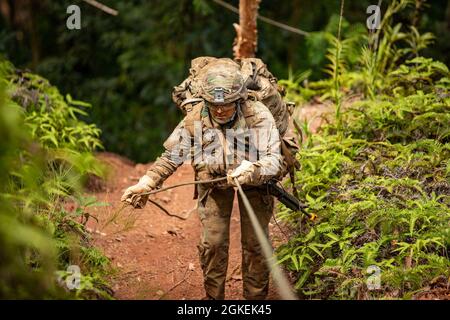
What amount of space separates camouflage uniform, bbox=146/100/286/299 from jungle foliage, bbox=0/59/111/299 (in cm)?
91

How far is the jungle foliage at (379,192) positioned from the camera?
5.22 metres

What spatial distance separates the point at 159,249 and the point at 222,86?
7.90 feet

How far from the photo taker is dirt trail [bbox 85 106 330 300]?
5.83 meters

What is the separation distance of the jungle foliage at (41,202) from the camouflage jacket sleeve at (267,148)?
159 centimetres

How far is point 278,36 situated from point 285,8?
83cm

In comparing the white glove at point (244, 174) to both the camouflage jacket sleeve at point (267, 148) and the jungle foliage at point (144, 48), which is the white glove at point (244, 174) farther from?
the jungle foliage at point (144, 48)

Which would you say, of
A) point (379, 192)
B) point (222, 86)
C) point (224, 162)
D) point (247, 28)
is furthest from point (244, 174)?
point (247, 28)

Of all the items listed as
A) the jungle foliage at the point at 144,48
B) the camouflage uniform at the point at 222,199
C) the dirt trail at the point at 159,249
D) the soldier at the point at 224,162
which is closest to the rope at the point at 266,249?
the soldier at the point at 224,162

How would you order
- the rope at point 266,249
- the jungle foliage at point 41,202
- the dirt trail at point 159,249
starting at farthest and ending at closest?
the dirt trail at point 159,249 → the jungle foliage at point 41,202 → the rope at point 266,249

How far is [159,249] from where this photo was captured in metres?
6.66
